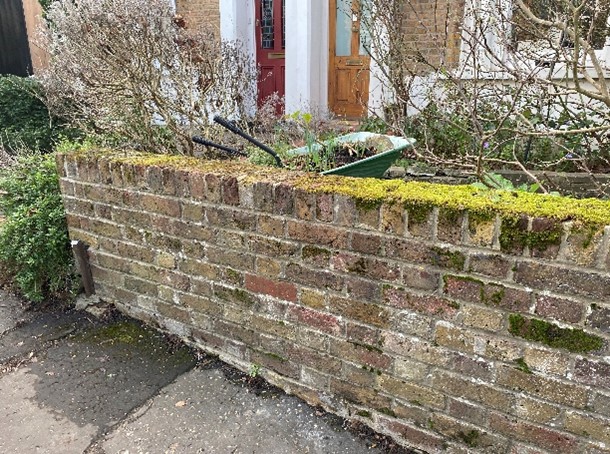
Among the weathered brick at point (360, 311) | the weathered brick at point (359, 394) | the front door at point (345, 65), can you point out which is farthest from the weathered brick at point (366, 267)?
the front door at point (345, 65)

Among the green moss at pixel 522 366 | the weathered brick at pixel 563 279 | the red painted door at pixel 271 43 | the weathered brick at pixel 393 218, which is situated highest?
the red painted door at pixel 271 43

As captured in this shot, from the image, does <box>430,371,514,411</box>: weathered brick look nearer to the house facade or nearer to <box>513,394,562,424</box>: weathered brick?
<box>513,394,562,424</box>: weathered brick

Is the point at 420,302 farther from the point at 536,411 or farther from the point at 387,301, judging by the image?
the point at 536,411

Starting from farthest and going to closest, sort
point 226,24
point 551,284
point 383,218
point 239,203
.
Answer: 1. point 226,24
2. point 239,203
3. point 383,218
4. point 551,284

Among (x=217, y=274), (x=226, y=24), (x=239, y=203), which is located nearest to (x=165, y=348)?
(x=217, y=274)

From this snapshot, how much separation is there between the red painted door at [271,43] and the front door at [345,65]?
1.12 meters

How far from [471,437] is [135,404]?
59.0 inches

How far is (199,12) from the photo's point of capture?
29.4 ft

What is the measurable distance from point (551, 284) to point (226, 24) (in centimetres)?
848

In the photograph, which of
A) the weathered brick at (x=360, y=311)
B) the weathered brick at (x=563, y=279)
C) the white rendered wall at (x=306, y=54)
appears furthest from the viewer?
the white rendered wall at (x=306, y=54)

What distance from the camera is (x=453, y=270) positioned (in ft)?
5.42

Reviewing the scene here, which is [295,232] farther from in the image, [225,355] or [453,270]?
[225,355]

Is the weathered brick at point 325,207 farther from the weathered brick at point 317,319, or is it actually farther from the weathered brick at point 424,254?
the weathered brick at point 317,319

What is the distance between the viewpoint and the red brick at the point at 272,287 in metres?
2.10
